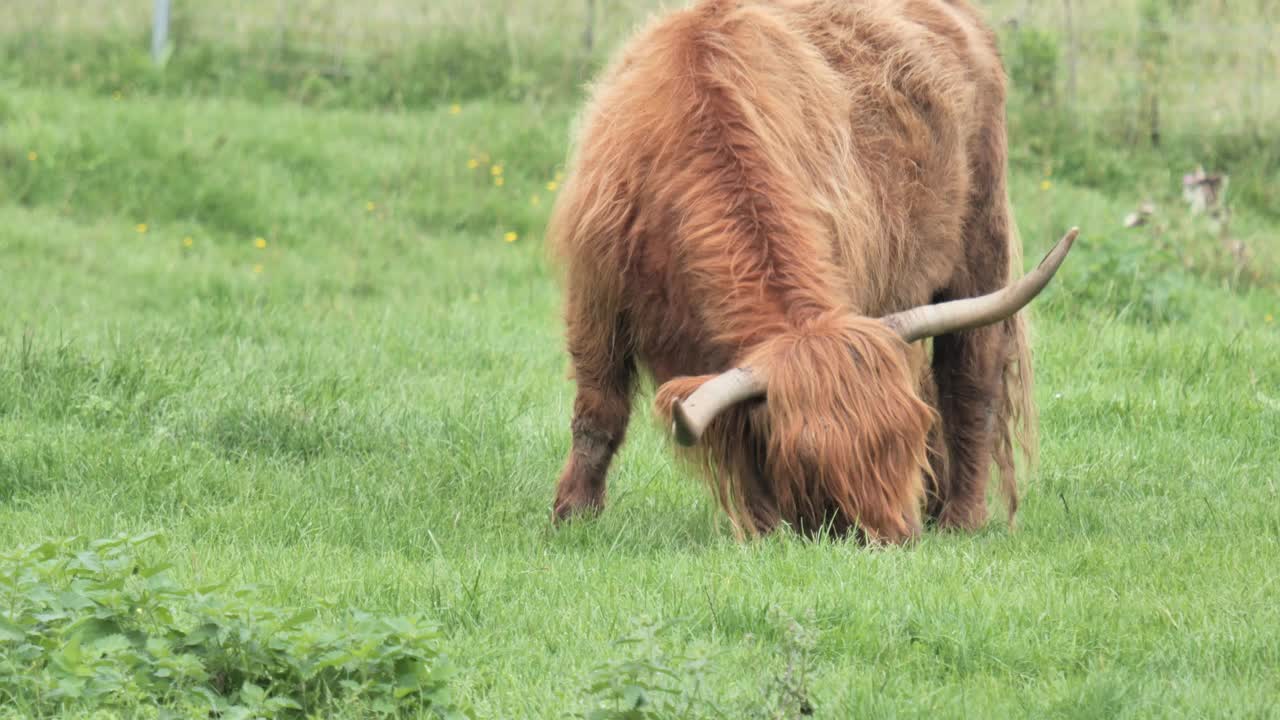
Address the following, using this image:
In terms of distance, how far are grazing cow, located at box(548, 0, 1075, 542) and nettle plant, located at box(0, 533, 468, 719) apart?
112cm

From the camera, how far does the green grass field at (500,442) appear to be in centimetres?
429

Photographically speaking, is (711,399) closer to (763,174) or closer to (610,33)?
(763,174)

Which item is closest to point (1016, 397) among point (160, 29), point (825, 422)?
point (825, 422)

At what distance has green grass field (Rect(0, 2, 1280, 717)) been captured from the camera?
14.1ft

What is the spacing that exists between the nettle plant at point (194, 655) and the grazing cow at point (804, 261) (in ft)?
3.69

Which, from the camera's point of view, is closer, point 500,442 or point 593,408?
point 593,408

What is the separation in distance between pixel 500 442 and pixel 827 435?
7.87 ft

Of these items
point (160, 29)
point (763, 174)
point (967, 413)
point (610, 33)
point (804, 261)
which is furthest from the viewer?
point (610, 33)

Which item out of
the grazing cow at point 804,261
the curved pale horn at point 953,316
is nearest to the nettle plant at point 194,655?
the grazing cow at point 804,261

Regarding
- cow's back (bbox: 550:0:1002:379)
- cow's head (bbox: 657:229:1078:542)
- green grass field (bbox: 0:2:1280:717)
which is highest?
cow's back (bbox: 550:0:1002:379)

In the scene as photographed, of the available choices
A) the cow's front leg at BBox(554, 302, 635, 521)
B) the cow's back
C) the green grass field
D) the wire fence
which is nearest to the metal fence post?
the wire fence

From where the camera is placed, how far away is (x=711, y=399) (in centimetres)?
475

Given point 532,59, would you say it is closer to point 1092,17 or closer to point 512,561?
point 1092,17

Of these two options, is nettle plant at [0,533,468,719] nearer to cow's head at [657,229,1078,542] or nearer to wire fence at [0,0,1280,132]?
cow's head at [657,229,1078,542]
